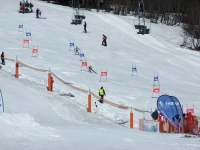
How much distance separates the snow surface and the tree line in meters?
2.23

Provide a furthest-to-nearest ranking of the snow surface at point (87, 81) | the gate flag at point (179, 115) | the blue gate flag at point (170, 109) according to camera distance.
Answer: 1. the gate flag at point (179, 115)
2. the blue gate flag at point (170, 109)
3. the snow surface at point (87, 81)

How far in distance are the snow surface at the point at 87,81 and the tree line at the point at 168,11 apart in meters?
2.23

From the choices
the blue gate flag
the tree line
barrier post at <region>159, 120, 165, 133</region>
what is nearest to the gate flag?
the blue gate flag

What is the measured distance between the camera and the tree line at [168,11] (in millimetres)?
63119

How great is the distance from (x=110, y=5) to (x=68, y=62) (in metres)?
42.9

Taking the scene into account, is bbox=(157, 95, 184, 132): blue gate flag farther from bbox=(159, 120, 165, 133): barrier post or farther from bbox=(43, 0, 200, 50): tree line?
bbox=(43, 0, 200, 50): tree line

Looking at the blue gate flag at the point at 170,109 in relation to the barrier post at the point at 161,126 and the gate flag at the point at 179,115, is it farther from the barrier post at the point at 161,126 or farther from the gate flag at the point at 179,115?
the barrier post at the point at 161,126

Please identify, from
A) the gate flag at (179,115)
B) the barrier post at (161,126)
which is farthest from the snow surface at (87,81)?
the gate flag at (179,115)

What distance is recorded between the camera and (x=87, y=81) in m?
30.5

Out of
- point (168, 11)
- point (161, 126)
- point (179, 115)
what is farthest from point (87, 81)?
point (168, 11)

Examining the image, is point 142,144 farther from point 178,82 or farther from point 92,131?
point 178,82

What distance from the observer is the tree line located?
6312cm

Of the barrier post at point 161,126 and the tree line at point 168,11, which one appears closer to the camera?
the barrier post at point 161,126

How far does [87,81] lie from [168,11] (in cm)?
4624
